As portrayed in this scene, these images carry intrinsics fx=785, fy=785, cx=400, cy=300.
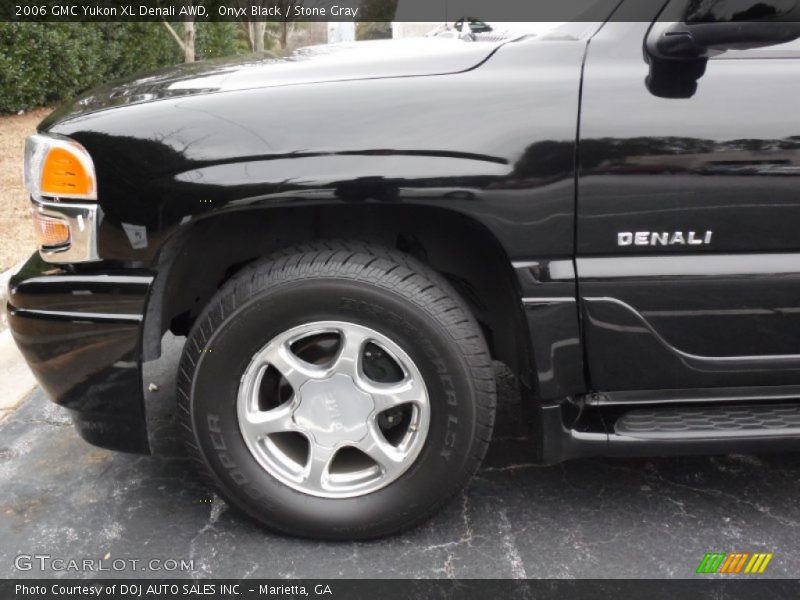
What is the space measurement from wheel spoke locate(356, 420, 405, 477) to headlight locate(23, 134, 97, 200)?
0.98 meters

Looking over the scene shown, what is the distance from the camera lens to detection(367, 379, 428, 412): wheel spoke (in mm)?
2156

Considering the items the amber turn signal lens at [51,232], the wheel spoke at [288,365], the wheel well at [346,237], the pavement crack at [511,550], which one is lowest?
the pavement crack at [511,550]

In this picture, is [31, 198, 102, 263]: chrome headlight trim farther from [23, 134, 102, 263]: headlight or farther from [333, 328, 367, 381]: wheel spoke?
[333, 328, 367, 381]: wheel spoke

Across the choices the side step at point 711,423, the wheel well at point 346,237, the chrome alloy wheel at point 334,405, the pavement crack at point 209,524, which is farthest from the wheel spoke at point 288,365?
the side step at point 711,423

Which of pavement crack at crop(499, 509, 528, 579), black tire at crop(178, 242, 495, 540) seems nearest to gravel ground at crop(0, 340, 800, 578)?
pavement crack at crop(499, 509, 528, 579)

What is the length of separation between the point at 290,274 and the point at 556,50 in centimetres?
92

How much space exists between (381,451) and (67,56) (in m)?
9.12

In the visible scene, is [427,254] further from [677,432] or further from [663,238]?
[677,432]

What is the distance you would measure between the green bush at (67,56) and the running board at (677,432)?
27.8 feet

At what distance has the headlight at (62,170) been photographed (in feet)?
6.82

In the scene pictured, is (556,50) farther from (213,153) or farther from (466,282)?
(213,153)

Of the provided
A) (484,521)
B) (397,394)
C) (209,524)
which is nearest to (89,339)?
(209,524)

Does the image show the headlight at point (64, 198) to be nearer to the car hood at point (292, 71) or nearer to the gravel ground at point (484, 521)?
the car hood at point (292, 71)

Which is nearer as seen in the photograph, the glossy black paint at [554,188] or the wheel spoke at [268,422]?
the glossy black paint at [554,188]
